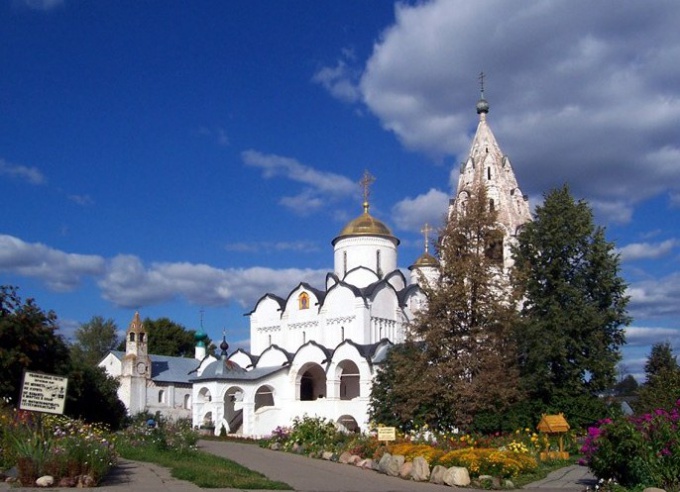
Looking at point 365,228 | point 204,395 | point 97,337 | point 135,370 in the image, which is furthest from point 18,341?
point 97,337

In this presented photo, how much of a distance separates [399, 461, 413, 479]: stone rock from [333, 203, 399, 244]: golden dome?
28.8 metres

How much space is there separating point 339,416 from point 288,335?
7.77m

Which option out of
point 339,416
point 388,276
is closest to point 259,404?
point 339,416

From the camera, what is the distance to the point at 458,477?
538 inches

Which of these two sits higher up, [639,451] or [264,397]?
[264,397]

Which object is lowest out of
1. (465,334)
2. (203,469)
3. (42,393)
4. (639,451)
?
(203,469)

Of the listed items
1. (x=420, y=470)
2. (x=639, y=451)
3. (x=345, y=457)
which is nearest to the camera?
(x=639, y=451)

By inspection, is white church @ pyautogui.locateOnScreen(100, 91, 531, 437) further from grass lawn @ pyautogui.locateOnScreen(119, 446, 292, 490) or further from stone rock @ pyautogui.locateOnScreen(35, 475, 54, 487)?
stone rock @ pyautogui.locateOnScreen(35, 475, 54, 487)

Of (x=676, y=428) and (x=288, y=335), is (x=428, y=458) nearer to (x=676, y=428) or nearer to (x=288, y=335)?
(x=676, y=428)

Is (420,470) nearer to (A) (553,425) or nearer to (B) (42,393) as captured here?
(A) (553,425)

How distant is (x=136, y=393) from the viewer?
49.7m

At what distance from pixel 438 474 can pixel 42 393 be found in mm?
7507

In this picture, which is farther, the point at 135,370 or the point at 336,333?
the point at 135,370

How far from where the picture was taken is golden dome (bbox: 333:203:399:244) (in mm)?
43406
